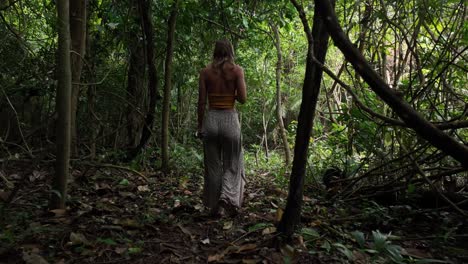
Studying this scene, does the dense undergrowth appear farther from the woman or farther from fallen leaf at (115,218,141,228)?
the woman

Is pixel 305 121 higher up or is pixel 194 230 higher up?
pixel 305 121

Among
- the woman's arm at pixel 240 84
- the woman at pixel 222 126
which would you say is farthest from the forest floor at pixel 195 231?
the woman's arm at pixel 240 84

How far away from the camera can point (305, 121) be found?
9.50ft

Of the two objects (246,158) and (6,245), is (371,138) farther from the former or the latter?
(246,158)

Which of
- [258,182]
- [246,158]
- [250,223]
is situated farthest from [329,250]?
[246,158]

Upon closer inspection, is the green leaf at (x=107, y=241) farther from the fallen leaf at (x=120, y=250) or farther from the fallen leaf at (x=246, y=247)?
the fallen leaf at (x=246, y=247)

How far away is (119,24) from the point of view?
20.3 ft

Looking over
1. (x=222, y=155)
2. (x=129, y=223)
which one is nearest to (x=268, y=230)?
(x=129, y=223)

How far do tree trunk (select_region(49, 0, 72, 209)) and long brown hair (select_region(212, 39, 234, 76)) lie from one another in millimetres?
1519

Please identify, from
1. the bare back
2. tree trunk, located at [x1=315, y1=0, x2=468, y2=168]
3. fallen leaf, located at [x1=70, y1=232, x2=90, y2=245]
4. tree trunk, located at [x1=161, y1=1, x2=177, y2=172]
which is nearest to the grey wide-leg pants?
the bare back

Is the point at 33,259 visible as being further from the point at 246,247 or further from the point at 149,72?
the point at 149,72

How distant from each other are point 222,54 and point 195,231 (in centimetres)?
184

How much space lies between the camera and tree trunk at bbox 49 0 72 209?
3406 mm

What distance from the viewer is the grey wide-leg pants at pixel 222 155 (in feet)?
14.6
